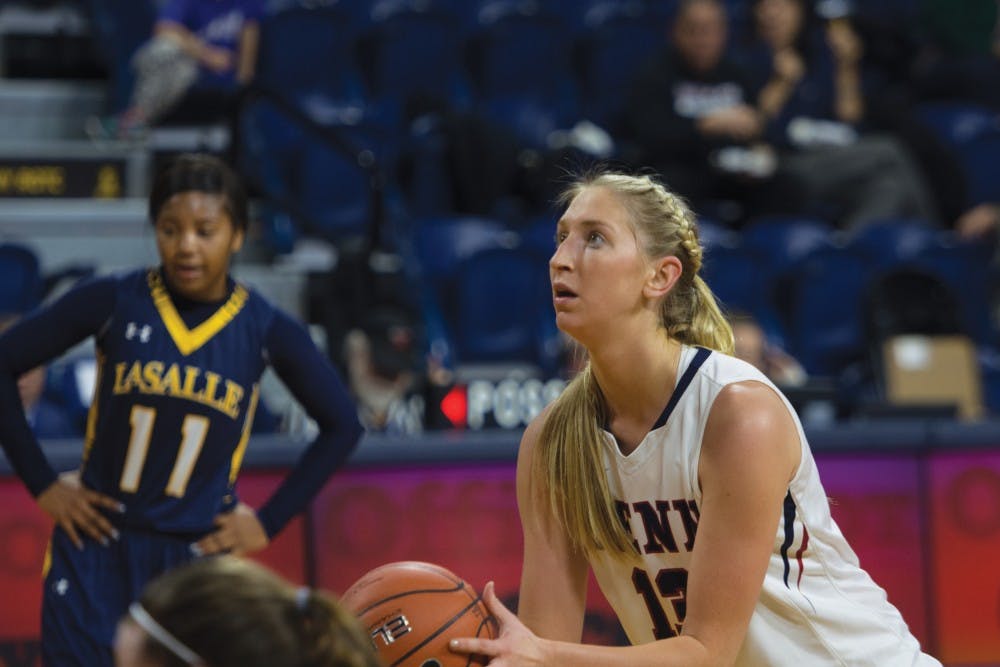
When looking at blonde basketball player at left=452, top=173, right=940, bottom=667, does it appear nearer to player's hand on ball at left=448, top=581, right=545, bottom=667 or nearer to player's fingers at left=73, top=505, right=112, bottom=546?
player's hand on ball at left=448, top=581, right=545, bottom=667

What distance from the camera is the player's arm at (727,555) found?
289 centimetres

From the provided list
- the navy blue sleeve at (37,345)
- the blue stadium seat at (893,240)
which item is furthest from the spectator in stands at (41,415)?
the blue stadium seat at (893,240)

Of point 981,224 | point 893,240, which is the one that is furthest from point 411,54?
point 981,224

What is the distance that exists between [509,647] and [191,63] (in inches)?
272

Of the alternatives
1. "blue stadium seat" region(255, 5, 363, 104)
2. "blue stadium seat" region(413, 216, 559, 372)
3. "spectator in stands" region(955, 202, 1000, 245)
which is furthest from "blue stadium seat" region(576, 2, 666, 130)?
"spectator in stands" region(955, 202, 1000, 245)

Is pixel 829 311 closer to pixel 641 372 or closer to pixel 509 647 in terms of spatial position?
pixel 641 372

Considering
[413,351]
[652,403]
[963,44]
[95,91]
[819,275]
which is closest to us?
[652,403]

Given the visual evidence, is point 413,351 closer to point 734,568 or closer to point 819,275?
point 819,275

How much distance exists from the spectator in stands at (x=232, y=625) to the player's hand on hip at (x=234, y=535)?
2254 millimetres

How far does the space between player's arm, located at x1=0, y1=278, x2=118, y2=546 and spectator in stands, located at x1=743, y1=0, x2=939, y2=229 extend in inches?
267

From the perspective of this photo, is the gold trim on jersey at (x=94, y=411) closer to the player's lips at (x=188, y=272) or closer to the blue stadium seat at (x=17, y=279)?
the player's lips at (x=188, y=272)

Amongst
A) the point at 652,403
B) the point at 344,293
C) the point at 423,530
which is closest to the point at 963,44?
the point at 344,293

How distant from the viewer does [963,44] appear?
11.7 m

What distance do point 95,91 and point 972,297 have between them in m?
5.77
